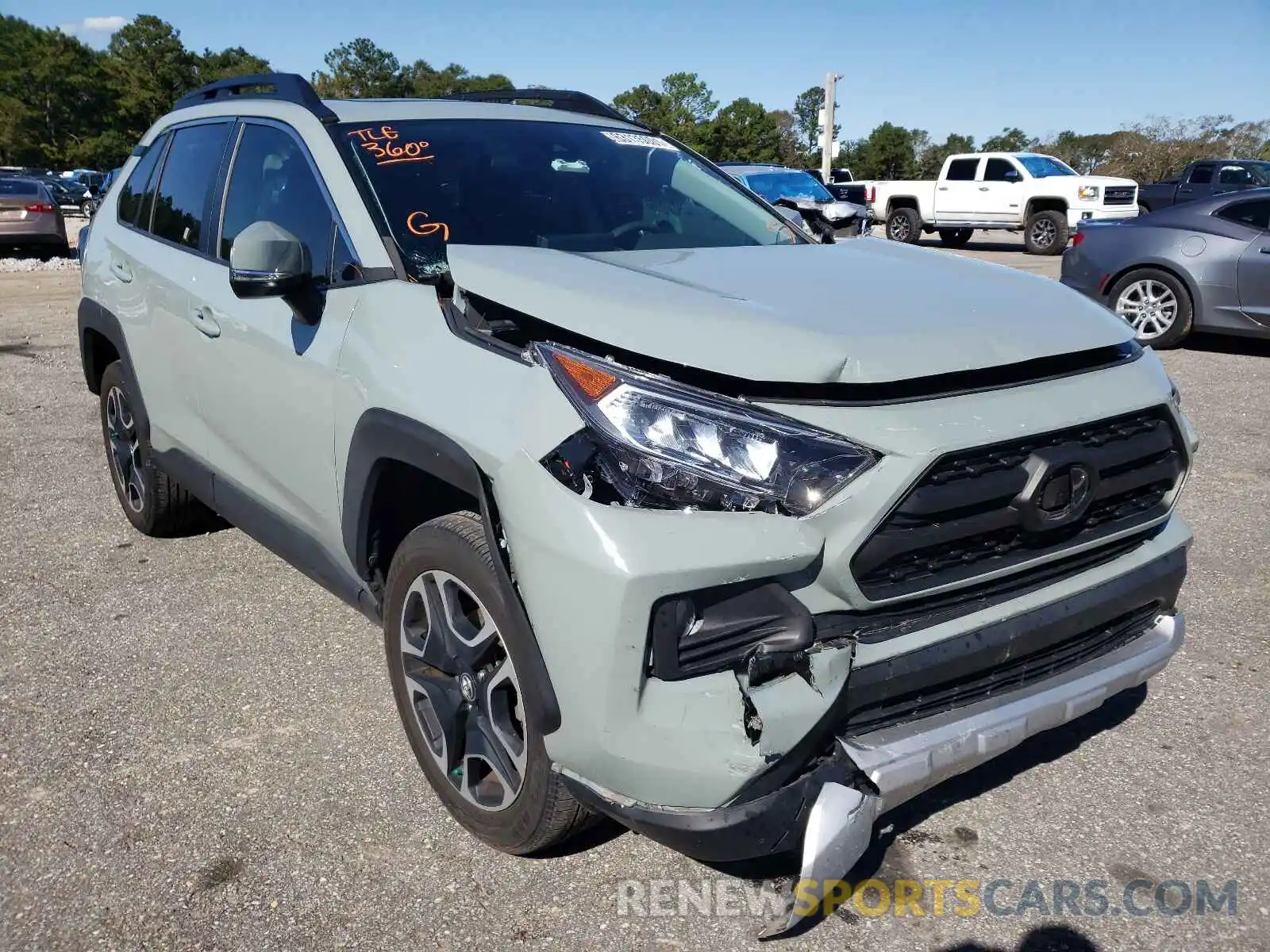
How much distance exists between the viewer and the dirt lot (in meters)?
2.30

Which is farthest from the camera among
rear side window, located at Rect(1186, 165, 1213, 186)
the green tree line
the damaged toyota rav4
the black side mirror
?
the green tree line

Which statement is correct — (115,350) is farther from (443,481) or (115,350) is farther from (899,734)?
(899,734)

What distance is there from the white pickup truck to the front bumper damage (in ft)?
61.5

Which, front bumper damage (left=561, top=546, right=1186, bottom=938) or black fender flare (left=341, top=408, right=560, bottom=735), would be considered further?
black fender flare (left=341, top=408, right=560, bottom=735)

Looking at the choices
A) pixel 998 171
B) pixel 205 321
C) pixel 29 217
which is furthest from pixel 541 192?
pixel 998 171

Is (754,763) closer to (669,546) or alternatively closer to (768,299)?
(669,546)

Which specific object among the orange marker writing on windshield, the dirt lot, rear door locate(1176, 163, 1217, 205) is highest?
rear door locate(1176, 163, 1217, 205)

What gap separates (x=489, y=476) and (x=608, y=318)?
1.36 ft

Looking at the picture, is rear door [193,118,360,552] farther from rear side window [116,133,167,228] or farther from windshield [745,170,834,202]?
windshield [745,170,834,202]

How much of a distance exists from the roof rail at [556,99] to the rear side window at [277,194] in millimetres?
779

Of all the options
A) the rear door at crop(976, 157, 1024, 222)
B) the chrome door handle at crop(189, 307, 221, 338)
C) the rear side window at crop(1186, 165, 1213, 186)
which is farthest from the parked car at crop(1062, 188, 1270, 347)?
the rear door at crop(976, 157, 1024, 222)

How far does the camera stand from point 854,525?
6.34ft

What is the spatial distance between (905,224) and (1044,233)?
316 cm

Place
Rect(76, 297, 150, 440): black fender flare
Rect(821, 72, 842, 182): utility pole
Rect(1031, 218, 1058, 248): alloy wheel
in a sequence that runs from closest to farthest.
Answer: Rect(76, 297, 150, 440): black fender flare < Rect(1031, 218, 1058, 248): alloy wheel < Rect(821, 72, 842, 182): utility pole
